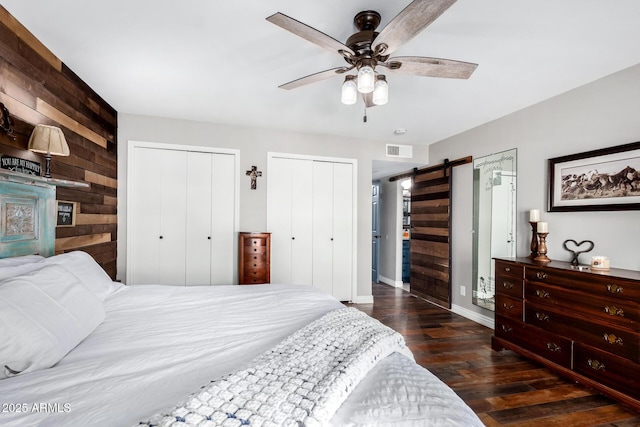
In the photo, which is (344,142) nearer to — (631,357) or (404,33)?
(404,33)

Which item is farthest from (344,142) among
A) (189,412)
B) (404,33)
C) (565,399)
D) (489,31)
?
(189,412)

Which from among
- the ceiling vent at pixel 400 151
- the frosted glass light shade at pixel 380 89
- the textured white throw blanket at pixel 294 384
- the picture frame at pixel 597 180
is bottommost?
the textured white throw blanket at pixel 294 384

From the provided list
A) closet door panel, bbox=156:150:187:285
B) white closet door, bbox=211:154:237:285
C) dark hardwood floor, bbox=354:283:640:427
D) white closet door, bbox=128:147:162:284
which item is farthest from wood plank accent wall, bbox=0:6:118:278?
dark hardwood floor, bbox=354:283:640:427

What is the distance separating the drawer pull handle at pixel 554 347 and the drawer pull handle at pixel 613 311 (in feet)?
1.62

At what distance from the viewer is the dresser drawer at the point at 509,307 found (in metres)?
2.71

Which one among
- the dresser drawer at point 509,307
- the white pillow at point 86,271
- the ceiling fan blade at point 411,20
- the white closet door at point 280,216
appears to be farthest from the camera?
the white closet door at point 280,216

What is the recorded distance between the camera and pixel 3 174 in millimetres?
1638

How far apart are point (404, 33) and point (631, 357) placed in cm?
249

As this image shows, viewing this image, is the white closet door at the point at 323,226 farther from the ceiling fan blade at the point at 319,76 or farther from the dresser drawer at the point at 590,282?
the dresser drawer at the point at 590,282

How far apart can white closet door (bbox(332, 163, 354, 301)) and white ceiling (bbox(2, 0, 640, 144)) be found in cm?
119

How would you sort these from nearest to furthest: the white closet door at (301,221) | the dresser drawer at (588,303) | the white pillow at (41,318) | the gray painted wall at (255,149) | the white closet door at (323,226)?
the white pillow at (41,318) → the dresser drawer at (588,303) → the gray painted wall at (255,149) → the white closet door at (301,221) → the white closet door at (323,226)

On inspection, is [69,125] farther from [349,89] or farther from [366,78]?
[366,78]

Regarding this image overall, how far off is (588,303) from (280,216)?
10.7ft

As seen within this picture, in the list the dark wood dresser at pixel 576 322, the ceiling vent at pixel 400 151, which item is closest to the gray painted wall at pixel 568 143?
the dark wood dresser at pixel 576 322
